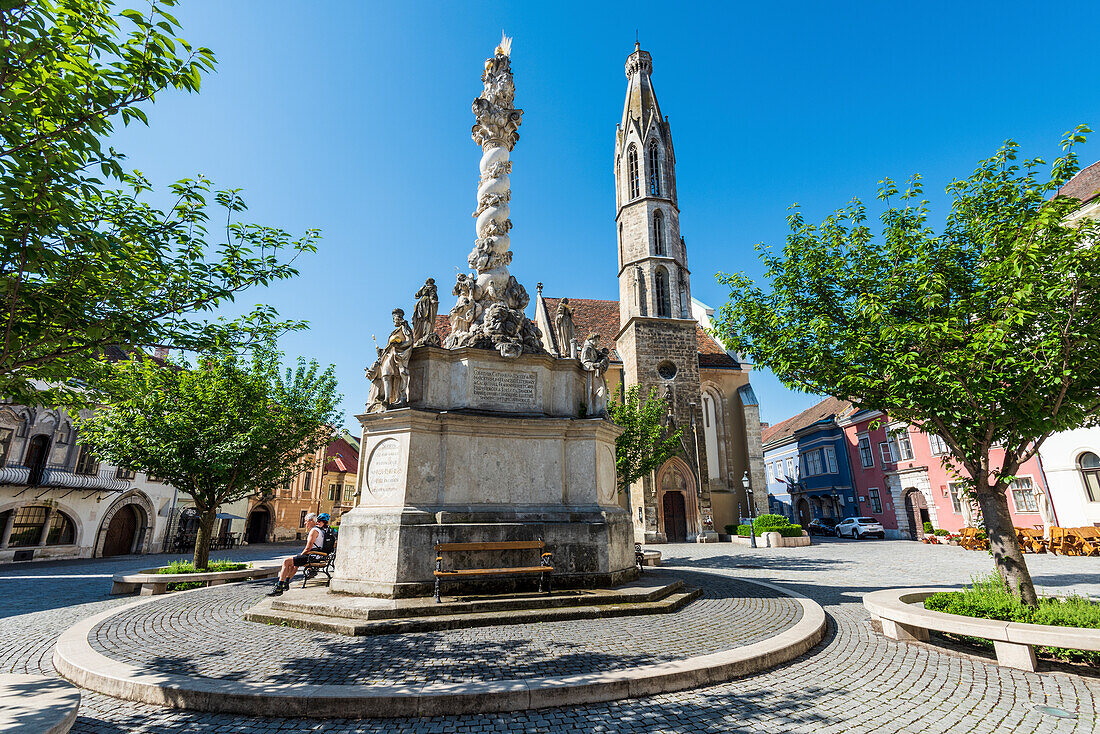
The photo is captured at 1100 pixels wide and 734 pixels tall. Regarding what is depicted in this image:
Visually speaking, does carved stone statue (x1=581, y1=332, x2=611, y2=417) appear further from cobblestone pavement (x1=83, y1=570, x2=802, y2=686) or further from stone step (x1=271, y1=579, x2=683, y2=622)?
cobblestone pavement (x1=83, y1=570, x2=802, y2=686)

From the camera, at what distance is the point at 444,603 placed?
6555 millimetres

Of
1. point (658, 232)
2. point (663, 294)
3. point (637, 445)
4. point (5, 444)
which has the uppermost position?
point (658, 232)

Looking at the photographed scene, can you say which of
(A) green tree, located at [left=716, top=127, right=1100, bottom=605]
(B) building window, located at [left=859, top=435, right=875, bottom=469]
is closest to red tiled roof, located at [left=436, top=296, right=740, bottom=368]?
(B) building window, located at [left=859, top=435, right=875, bottom=469]

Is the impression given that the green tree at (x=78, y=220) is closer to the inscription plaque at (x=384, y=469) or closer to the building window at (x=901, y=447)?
the inscription plaque at (x=384, y=469)

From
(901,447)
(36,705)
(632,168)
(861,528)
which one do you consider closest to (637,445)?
(36,705)

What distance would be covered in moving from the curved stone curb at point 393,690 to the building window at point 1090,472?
2412 centimetres

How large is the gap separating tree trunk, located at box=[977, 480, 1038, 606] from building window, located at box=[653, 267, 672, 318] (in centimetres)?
2575

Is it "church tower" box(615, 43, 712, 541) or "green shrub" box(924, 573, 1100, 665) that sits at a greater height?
"church tower" box(615, 43, 712, 541)

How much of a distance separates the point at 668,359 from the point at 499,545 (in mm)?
24907

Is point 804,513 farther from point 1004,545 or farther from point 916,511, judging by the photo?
point 1004,545

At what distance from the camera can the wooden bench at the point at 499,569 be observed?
6767mm

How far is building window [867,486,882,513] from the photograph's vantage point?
31969mm

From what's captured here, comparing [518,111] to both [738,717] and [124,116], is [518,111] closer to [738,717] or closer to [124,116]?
[124,116]

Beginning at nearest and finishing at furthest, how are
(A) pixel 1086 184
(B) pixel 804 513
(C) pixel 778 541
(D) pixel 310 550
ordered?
(D) pixel 310 550, (A) pixel 1086 184, (C) pixel 778 541, (B) pixel 804 513
